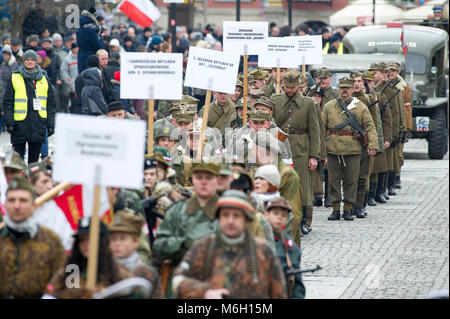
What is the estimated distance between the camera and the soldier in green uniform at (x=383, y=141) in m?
17.8

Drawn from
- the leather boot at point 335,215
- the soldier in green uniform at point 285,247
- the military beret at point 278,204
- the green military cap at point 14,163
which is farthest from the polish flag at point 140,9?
the military beret at point 278,204

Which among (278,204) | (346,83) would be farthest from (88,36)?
(278,204)

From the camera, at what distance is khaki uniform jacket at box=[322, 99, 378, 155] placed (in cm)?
1590

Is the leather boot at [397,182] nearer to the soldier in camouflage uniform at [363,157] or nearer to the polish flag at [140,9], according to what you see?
the soldier in camouflage uniform at [363,157]

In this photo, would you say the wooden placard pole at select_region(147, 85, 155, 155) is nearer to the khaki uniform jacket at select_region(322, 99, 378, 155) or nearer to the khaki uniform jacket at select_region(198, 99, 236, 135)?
the khaki uniform jacket at select_region(198, 99, 236, 135)

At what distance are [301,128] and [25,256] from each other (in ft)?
25.2

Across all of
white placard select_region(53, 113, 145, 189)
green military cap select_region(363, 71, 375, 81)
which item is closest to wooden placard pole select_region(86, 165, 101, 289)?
white placard select_region(53, 113, 145, 189)

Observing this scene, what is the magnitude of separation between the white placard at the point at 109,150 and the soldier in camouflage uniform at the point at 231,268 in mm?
577

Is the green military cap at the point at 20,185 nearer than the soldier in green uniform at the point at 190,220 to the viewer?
Yes

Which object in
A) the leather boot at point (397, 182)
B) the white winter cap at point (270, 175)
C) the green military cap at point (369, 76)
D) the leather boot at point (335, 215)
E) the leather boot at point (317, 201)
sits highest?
the green military cap at point (369, 76)

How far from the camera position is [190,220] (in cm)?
800

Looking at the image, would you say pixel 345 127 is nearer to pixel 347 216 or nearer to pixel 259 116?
pixel 347 216

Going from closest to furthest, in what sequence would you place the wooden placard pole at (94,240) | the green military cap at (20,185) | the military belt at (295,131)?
the wooden placard pole at (94,240)
the green military cap at (20,185)
the military belt at (295,131)
